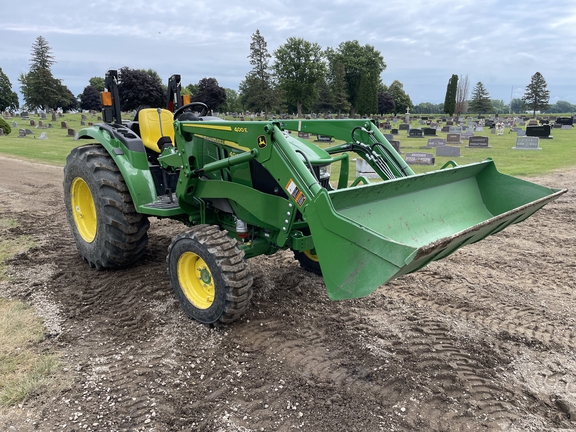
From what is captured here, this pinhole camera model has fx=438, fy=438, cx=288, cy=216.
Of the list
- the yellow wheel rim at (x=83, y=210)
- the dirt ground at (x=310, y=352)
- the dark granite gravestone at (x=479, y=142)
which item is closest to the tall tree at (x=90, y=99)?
the dark granite gravestone at (x=479, y=142)

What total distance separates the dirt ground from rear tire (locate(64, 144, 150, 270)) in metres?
0.26

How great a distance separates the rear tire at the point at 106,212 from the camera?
4305 mm

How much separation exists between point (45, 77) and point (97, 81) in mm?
35680

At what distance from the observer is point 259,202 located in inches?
138

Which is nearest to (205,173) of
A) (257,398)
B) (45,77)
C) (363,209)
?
(363,209)

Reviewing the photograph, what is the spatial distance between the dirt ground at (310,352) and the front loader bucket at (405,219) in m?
0.76

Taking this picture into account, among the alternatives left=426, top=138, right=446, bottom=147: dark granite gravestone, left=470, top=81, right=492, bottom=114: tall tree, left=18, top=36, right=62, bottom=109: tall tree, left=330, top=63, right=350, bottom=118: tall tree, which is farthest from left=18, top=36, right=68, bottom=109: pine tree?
left=470, top=81, right=492, bottom=114: tall tree

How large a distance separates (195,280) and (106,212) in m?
1.22

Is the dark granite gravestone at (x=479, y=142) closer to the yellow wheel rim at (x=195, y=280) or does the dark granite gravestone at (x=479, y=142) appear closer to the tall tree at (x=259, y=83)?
the yellow wheel rim at (x=195, y=280)

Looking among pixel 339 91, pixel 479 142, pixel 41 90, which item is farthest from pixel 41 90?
pixel 479 142

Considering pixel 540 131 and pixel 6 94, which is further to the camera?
pixel 6 94

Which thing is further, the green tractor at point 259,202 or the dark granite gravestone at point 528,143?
the dark granite gravestone at point 528,143

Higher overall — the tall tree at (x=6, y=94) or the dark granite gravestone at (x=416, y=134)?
the tall tree at (x=6, y=94)

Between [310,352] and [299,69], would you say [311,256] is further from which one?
[299,69]
